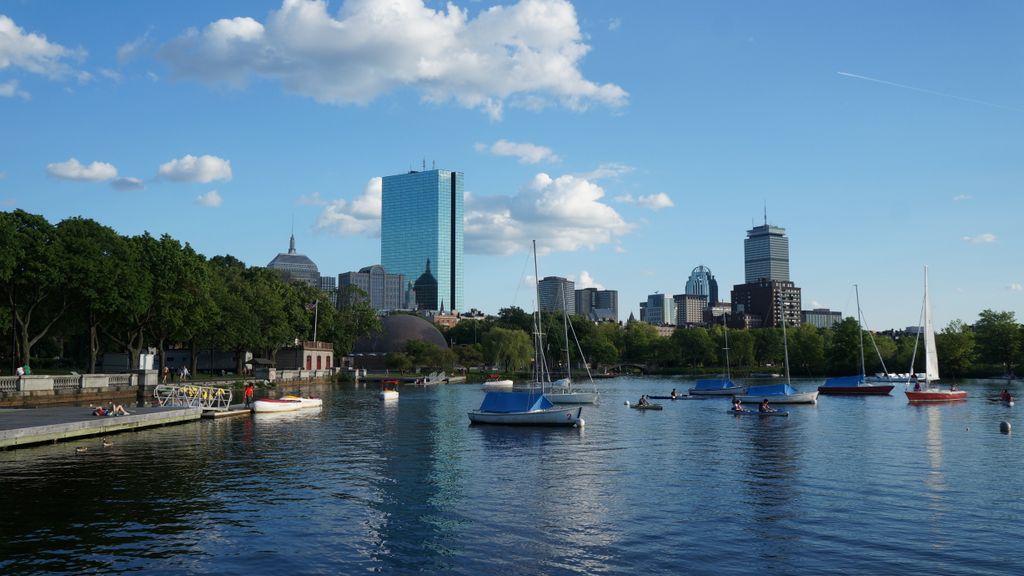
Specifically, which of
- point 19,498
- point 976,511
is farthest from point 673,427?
point 19,498

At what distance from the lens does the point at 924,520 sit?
27750mm

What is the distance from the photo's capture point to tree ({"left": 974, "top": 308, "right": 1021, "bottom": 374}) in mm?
174000

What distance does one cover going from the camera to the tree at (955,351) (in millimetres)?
176750

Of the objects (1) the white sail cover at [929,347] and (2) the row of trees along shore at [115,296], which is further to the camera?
(1) the white sail cover at [929,347]

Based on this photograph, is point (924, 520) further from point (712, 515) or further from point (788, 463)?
point (788, 463)

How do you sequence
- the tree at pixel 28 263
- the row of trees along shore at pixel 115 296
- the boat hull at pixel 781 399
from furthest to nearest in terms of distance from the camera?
the boat hull at pixel 781 399 → the row of trees along shore at pixel 115 296 → the tree at pixel 28 263

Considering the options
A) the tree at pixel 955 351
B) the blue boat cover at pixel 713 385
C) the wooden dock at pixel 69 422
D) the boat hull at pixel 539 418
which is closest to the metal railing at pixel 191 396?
the wooden dock at pixel 69 422

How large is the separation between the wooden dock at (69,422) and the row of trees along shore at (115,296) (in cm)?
2355

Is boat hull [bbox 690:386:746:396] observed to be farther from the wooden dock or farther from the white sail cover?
the wooden dock

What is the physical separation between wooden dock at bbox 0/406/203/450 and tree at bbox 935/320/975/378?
17031 centimetres

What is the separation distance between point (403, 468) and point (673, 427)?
29.7 m

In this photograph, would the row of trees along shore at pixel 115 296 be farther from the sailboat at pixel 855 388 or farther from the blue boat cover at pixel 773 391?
the sailboat at pixel 855 388

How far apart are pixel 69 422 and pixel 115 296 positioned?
38.2 m

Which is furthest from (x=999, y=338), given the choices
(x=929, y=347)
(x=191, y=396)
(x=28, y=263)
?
(x=28, y=263)
